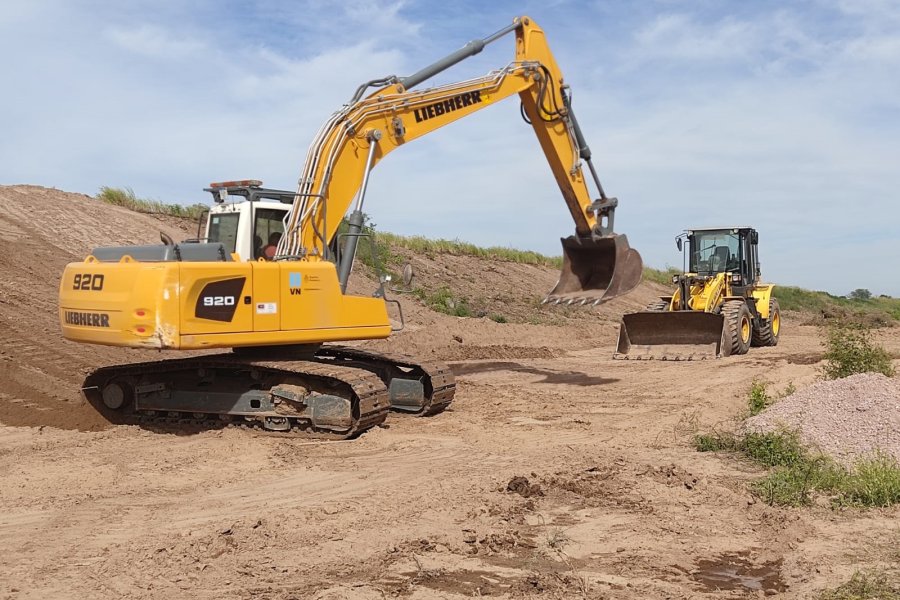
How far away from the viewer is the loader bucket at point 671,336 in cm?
1702

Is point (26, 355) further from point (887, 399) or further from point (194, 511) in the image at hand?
point (887, 399)

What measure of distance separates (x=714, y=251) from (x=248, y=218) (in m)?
13.2

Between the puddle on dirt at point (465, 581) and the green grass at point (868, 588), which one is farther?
the puddle on dirt at point (465, 581)

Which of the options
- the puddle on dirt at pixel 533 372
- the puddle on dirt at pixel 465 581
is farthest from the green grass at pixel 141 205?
the puddle on dirt at pixel 465 581

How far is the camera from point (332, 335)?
30.7ft

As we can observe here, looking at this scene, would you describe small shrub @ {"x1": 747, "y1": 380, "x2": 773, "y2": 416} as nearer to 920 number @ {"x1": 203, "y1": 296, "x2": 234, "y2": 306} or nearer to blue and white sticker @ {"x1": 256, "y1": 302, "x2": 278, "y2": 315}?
blue and white sticker @ {"x1": 256, "y1": 302, "x2": 278, "y2": 315}

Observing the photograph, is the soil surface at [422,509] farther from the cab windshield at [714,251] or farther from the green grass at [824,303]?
the green grass at [824,303]

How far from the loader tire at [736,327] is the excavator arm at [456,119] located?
5.26 metres

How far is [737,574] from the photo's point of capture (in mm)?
5176

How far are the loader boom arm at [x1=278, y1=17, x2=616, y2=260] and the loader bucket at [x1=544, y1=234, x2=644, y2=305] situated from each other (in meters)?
0.22

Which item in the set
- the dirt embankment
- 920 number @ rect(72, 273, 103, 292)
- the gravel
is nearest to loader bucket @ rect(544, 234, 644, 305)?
the gravel

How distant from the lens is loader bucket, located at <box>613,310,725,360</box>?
55.8 ft

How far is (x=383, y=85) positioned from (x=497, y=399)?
15.1 ft

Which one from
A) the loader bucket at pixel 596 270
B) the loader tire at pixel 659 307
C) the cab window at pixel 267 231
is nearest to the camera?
the cab window at pixel 267 231
